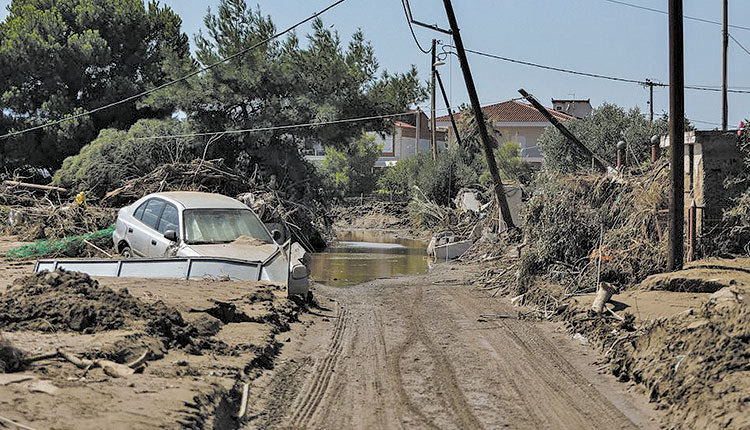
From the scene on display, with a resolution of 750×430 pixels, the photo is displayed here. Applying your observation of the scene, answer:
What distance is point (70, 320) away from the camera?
8.16 meters

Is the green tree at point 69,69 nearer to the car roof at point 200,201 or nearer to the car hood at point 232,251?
the car roof at point 200,201

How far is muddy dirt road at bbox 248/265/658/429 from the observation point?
22.0 ft

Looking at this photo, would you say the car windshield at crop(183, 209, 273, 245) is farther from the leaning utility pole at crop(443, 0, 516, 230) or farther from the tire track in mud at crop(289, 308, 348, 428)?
the leaning utility pole at crop(443, 0, 516, 230)

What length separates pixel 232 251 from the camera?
1383 centimetres

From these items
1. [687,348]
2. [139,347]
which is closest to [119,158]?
[139,347]

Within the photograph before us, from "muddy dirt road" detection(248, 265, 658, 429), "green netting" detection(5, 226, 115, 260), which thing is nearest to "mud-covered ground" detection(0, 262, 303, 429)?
"muddy dirt road" detection(248, 265, 658, 429)

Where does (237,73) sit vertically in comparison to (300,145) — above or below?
above

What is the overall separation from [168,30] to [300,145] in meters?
11.7

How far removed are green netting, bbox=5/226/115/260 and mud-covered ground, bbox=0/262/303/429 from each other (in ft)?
24.0

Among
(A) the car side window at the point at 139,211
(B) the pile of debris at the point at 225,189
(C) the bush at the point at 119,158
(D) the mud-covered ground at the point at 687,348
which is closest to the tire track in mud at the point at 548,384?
(D) the mud-covered ground at the point at 687,348

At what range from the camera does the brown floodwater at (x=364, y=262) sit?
19375 mm

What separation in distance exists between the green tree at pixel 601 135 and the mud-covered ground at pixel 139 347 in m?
28.8

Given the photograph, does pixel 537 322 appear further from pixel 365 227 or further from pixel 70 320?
pixel 365 227

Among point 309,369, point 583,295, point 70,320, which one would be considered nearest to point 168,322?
point 70,320
